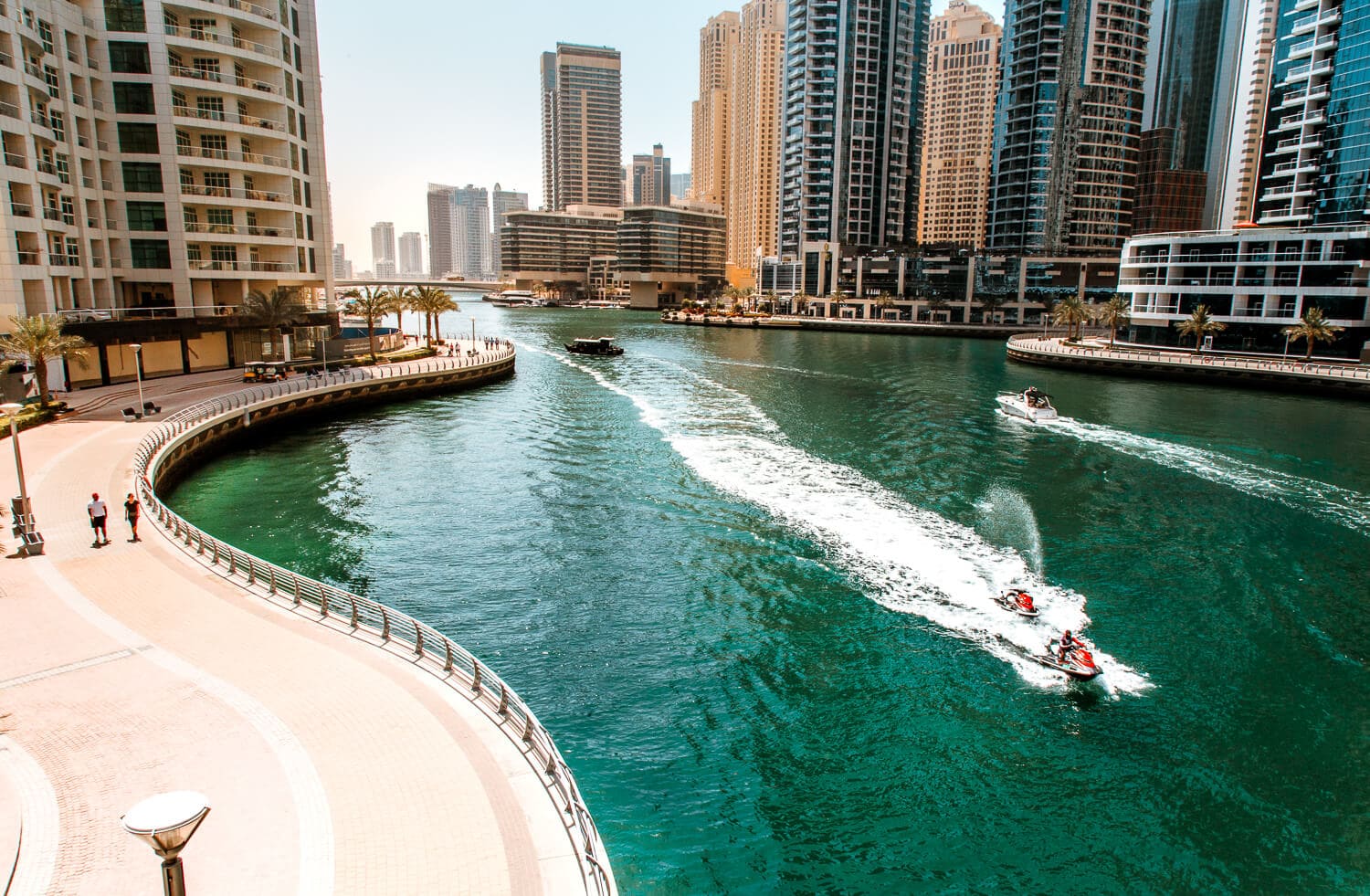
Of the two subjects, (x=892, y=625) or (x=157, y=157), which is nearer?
(x=892, y=625)

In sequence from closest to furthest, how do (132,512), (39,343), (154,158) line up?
(132,512)
(39,343)
(154,158)

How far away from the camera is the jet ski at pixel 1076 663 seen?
24422 millimetres

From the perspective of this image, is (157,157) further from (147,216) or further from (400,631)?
(400,631)

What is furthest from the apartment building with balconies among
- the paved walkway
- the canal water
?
the paved walkway

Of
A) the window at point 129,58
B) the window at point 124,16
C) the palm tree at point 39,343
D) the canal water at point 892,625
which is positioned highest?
the window at point 124,16

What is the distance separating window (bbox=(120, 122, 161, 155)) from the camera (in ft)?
227

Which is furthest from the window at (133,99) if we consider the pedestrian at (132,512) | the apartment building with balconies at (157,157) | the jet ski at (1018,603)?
the jet ski at (1018,603)

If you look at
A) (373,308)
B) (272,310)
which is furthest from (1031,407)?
(373,308)

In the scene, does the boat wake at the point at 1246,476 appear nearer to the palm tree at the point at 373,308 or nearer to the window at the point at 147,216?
the palm tree at the point at 373,308

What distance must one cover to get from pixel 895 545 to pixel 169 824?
3126cm

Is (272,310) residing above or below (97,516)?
above

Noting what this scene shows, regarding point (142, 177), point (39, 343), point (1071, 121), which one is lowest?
point (39, 343)

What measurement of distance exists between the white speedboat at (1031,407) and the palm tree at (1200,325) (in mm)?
44028

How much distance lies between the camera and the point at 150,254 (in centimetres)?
7131
